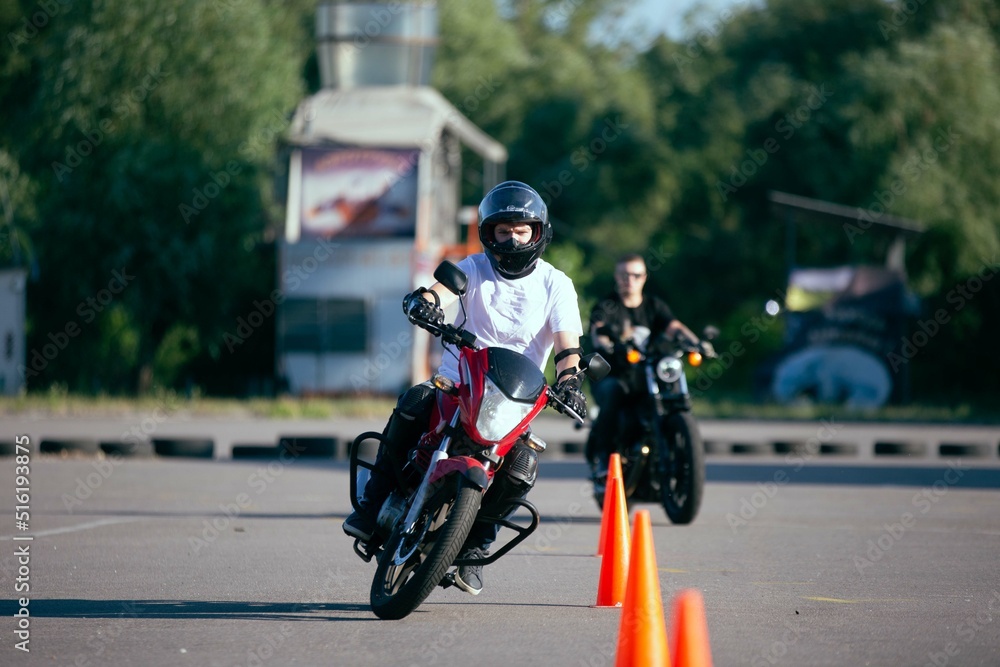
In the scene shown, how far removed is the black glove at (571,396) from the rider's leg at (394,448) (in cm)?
65

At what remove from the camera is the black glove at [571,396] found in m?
7.10

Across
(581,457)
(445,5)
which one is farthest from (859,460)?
(445,5)

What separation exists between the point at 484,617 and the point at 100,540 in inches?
152

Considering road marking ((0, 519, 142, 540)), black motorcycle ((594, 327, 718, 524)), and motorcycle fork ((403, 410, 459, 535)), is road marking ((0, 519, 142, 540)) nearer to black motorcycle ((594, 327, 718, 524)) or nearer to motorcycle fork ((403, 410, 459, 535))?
black motorcycle ((594, 327, 718, 524))

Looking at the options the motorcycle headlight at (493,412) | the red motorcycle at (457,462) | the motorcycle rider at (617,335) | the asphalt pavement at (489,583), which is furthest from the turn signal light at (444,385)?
the motorcycle rider at (617,335)

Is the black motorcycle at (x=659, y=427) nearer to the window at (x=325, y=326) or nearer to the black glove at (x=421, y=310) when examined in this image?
the black glove at (x=421, y=310)

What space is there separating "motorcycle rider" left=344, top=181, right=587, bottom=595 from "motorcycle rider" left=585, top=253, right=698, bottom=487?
406 centimetres

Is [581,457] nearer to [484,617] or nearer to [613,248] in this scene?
[484,617]

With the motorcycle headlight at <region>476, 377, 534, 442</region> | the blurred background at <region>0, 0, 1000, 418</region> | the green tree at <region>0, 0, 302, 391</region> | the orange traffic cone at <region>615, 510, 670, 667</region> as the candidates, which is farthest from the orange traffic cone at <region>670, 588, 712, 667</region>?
the green tree at <region>0, 0, 302, 391</region>

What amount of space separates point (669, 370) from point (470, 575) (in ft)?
14.3

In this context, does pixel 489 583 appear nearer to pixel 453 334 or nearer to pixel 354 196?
pixel 453 334

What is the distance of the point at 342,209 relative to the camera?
3594 cm

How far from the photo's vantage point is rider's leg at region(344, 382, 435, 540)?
7379 mm

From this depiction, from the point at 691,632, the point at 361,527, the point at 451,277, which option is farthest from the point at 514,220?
the point at 691,632
